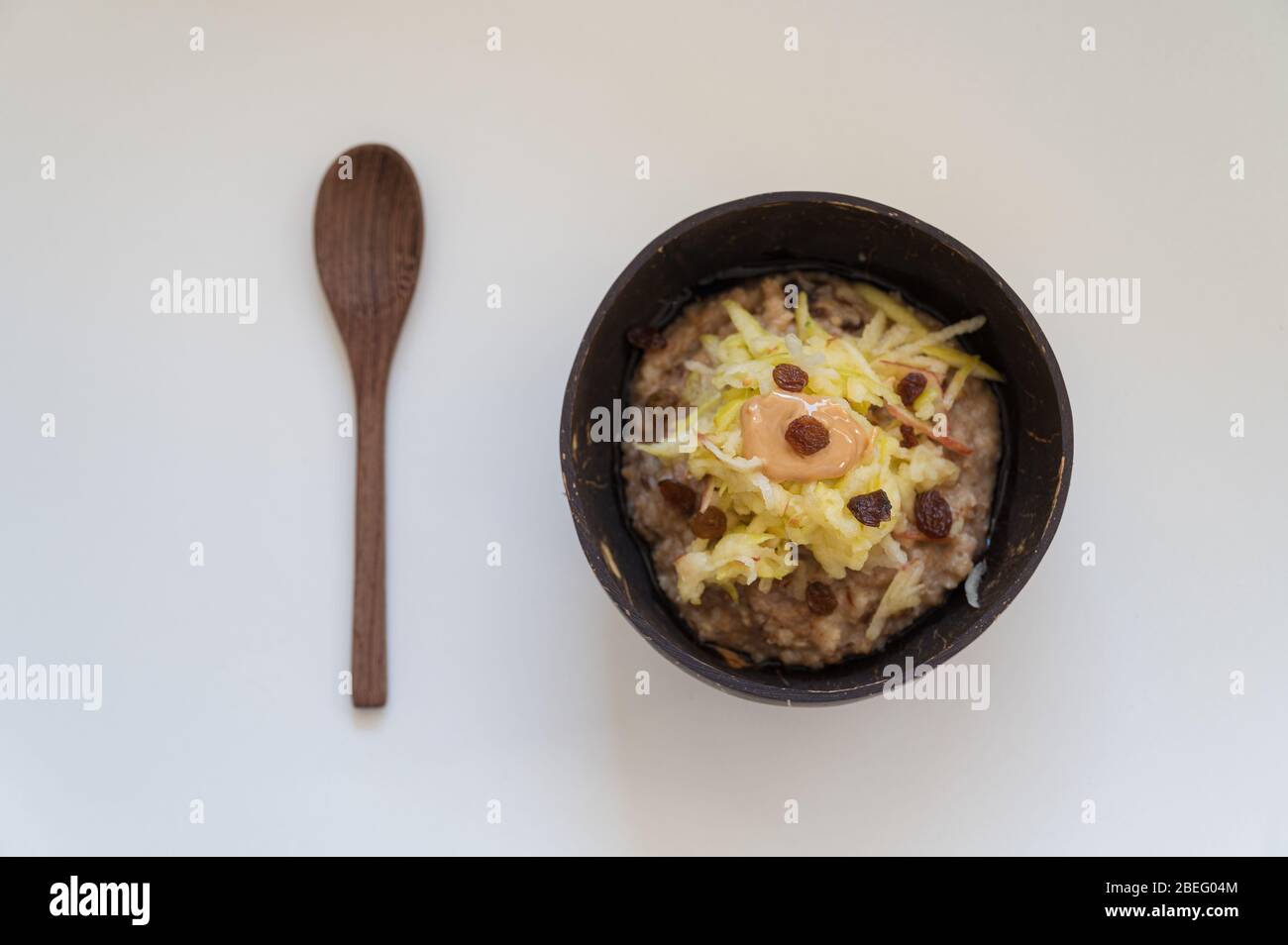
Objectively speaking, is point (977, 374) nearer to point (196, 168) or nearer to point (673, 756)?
point (673, 756)

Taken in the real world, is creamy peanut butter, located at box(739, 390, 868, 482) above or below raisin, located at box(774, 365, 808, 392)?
below

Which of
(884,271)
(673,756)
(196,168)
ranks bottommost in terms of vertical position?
(673,756)

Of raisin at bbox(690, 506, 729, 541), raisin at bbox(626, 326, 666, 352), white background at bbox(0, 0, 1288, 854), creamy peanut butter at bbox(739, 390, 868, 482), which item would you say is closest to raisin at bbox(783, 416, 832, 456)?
creamy peanut butter at bbox(739, 390, 868, 482)

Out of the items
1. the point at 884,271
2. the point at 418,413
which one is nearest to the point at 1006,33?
the point at 884,271

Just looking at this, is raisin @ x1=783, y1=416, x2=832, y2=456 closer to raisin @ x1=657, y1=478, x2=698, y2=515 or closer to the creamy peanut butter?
the creamy peanut butter

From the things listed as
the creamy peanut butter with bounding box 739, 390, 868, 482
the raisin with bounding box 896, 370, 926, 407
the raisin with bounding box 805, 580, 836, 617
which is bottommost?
the raisin with bounding box 805, 580, 836, 617

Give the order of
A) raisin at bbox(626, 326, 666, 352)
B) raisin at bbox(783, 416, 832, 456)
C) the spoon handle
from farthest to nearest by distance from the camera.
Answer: the spoon handle < raisin at bbox(626, 326, 666, 352) < raisin at bbox(783, 416, 832, 456)

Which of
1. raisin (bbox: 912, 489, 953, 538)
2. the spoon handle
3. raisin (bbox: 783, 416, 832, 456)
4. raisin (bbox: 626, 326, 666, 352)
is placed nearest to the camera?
raisin (bbox: 783, 416, 832, 456)
